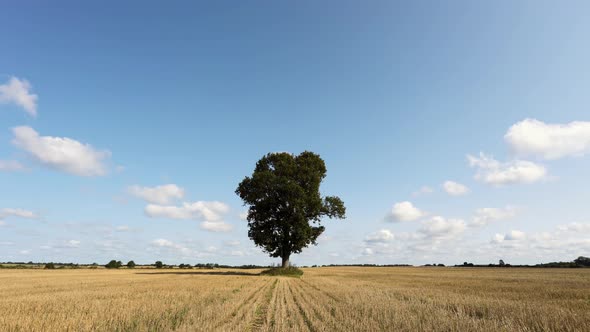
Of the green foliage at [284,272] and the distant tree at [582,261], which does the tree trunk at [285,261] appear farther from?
the distant tree at [582,261]

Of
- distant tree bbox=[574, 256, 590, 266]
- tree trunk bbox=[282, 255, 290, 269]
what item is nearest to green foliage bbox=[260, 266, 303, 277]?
tree trunk bbox=[282, 255, 290, 269]

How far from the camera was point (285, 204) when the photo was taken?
43.1 meters

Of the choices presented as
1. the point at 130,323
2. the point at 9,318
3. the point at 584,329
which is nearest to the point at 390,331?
the point at 584,329

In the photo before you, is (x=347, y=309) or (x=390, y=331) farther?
(x=347, y=309)

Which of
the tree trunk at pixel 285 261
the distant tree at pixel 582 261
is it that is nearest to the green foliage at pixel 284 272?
the tree trunk at pixel 285 261

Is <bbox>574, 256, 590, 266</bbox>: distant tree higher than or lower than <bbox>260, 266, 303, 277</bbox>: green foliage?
higher

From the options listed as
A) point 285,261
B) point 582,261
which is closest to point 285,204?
point 285,261

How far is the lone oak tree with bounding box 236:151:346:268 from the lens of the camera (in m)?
41.7

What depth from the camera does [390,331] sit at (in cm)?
773

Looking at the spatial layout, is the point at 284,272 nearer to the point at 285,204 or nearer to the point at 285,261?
the point at 285,261

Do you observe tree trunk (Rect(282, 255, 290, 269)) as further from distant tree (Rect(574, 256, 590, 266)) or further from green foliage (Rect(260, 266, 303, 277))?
distant tree (Rect(574, 256, 590, 266))

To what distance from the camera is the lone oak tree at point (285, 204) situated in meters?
41.7

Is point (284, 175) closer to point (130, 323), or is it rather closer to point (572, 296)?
point (572, 296)

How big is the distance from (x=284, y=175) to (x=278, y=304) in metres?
31.4
